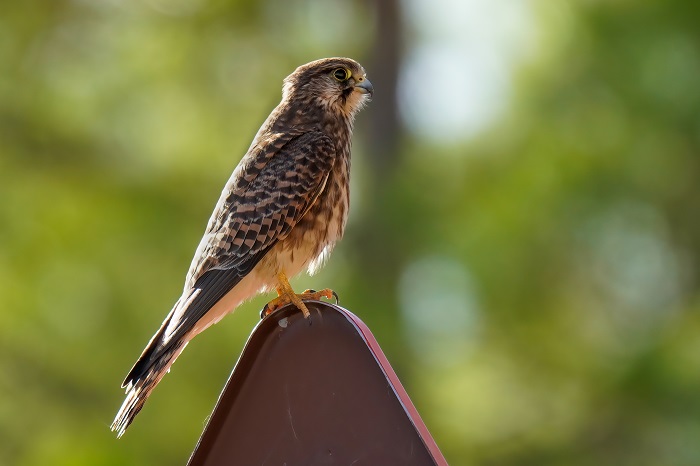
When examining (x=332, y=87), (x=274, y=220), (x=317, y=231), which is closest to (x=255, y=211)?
(x=274, y=220)

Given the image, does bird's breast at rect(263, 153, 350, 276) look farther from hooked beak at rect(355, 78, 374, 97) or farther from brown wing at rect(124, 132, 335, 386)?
hooked beak at rect(355, 78, 374, 97)

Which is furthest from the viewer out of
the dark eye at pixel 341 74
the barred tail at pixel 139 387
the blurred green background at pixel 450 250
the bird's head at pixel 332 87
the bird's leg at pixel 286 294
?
the blurred green background at pixel 450 250

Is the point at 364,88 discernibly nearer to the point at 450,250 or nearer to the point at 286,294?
the point at 286,294

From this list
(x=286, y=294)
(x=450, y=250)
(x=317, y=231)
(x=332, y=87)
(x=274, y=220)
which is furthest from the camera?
(x=450, y=250)

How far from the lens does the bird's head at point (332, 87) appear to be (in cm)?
453

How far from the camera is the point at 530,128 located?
7.48 metres

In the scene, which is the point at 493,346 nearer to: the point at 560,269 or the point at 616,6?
the point at 560,269

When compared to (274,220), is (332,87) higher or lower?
higher

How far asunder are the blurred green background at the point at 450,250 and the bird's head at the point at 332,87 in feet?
7.80

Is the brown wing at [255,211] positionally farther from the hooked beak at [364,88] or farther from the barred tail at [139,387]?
the hooked beak at [364,88]

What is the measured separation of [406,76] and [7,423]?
11.6ft

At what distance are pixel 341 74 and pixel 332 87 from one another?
0.31 feet

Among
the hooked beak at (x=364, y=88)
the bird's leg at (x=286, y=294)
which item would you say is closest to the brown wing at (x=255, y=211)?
the bird's leg at (x=286, y=294)

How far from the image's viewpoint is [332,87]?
4598 mm
